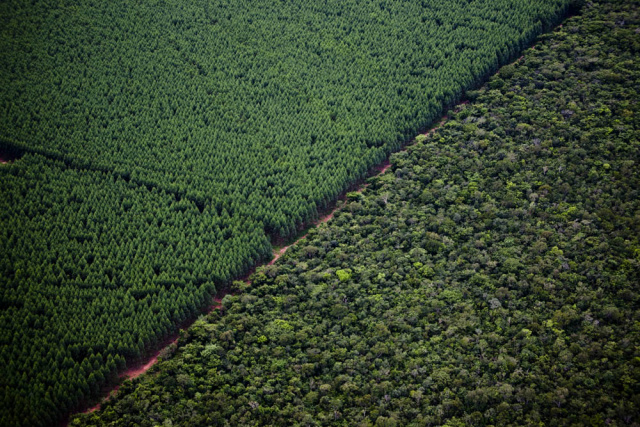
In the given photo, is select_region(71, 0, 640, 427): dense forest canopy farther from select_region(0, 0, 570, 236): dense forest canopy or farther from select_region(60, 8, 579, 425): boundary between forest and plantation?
select_region(0, 0, 570, 236): dense forest canopy

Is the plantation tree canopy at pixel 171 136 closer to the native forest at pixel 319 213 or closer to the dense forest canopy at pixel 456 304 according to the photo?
the native forest at pixel 319 213

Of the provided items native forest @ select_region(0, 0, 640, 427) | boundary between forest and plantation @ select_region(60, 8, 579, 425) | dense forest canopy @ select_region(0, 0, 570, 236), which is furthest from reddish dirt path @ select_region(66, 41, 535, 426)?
dense forest canopy @ select_region(0, 0, 570, 236)

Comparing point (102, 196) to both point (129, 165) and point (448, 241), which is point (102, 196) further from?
point (448, 241)

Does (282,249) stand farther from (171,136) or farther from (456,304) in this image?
(171,136)

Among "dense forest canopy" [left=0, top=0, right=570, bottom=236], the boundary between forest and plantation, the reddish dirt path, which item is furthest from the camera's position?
"dense forest canopy" [left=0, top=0, right=570, bottom=236]

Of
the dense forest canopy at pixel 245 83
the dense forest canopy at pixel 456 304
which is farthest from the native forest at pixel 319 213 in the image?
the dense forest canopy at pixel 245 83

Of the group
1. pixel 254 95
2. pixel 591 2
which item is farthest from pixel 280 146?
pixel 591 2

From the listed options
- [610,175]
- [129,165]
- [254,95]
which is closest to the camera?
[610,175]
